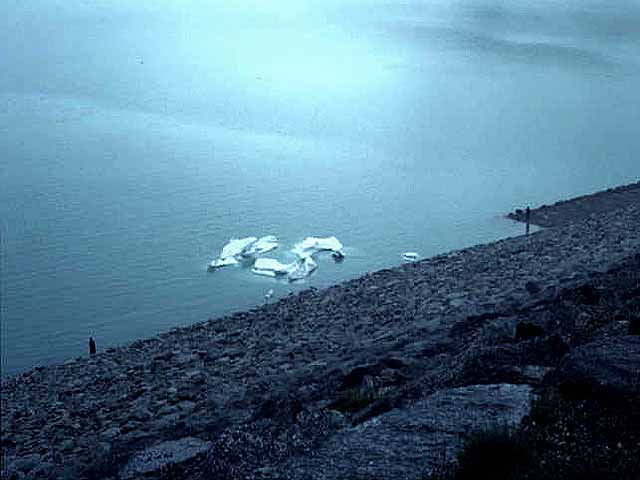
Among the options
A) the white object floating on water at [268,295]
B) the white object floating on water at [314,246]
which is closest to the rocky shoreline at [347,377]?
the white object floating on water at [268,295]

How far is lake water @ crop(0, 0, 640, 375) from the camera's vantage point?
11.8 metres

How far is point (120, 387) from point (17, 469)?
162cm

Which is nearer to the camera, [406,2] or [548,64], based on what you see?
[548,64]

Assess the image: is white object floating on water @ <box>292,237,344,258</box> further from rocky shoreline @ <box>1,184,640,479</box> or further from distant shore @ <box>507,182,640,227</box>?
distant shore @ <box>507,182,640,227</box>

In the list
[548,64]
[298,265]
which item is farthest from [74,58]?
[298,265]

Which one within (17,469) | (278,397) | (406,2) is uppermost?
(406,2)

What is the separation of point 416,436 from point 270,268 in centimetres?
902

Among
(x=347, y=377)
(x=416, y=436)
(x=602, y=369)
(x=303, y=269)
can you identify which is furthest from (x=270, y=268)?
(x=416, y=436)

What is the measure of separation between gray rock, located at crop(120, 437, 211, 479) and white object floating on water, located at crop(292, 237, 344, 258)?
308 inches

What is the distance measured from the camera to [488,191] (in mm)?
16469

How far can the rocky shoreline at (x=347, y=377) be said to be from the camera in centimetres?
345

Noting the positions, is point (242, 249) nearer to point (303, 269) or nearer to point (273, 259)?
point (273, 259)

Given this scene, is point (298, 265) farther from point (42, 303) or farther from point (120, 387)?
point (120, 387)

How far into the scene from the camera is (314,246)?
13.0m
